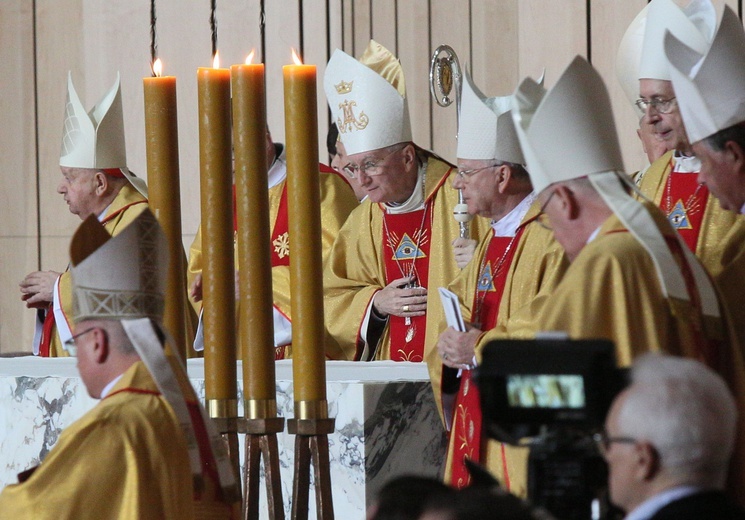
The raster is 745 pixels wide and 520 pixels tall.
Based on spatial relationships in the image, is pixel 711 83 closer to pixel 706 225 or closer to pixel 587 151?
pixel 587 151

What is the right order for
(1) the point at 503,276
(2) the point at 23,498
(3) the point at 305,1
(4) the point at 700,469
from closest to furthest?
1. (4) the point at 700,469
2. (2) the point at 23,498
3. (1) the point at 503,276
4. (3) the point at 305,1

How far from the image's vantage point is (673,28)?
4.15m

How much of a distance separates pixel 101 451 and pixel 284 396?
1394 mm

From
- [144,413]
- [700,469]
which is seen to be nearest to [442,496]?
[700,469]

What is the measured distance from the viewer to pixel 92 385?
284 cm

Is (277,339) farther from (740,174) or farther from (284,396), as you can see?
(740,174)

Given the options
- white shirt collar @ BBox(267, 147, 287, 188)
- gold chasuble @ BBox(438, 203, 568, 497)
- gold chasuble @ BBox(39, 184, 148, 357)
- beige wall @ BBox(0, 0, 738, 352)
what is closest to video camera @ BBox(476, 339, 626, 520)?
gold chasuble @ BBox(438, 203, 568, 497)

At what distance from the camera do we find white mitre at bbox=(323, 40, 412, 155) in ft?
17.1

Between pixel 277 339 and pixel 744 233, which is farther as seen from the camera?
pixel 277 339

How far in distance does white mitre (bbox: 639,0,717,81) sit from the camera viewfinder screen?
2188 mm

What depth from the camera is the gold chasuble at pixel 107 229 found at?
5492 millimetres

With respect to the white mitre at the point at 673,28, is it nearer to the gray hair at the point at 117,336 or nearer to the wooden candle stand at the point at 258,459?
the wooden candle stand at the point at 258,459

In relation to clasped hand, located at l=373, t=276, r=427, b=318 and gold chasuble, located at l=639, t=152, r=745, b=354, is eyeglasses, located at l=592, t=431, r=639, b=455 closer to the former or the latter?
gold chasuble, located at l=639, t=152, r=745, b=354

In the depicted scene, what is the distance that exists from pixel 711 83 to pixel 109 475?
1561 mm
